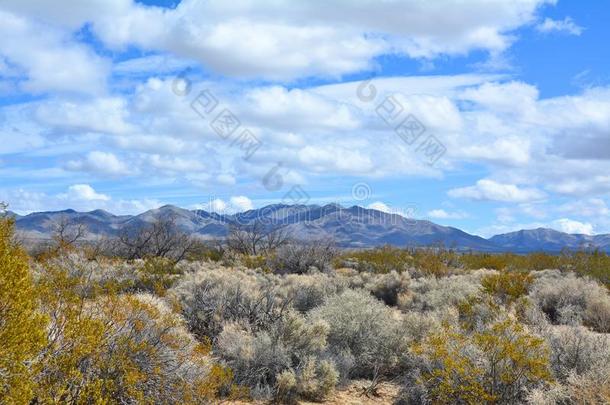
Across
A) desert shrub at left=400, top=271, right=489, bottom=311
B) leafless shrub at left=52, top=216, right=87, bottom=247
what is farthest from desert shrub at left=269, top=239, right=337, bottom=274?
leafless shrub at left=52, top=216, right=87, bottom=247

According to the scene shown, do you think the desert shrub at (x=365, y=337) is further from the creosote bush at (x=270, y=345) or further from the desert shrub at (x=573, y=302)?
the desert shrub at (x=573, y=302)

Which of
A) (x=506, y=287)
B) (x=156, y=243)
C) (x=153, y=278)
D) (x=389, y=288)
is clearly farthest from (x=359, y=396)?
(x=156, y=243)

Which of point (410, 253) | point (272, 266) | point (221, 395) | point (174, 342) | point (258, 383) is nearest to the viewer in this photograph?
point (174, 342)

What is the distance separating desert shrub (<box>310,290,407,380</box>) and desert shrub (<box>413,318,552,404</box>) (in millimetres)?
2635

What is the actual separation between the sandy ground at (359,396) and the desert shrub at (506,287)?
680 cm

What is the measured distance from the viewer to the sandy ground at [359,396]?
32.2ft

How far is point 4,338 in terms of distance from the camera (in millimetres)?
5098

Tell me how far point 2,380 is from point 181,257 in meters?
36.3

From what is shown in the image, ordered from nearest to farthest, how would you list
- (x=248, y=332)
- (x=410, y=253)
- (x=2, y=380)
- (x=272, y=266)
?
(x=2, y=380)
(x=248, y=332)
(x=272, y=266)
(x=410, y=253)

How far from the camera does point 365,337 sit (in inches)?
468

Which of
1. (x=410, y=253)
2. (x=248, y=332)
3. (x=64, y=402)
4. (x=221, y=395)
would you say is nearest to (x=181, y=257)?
(x=410, y=253)

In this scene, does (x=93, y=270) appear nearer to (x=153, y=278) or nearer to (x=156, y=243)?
(x=153, y=278)

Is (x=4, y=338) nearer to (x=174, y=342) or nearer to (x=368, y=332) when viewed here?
(x=174, y=342)

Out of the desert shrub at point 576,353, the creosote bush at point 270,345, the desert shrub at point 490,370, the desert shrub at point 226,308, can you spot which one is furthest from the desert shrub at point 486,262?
the desert shrub at point 490,370
